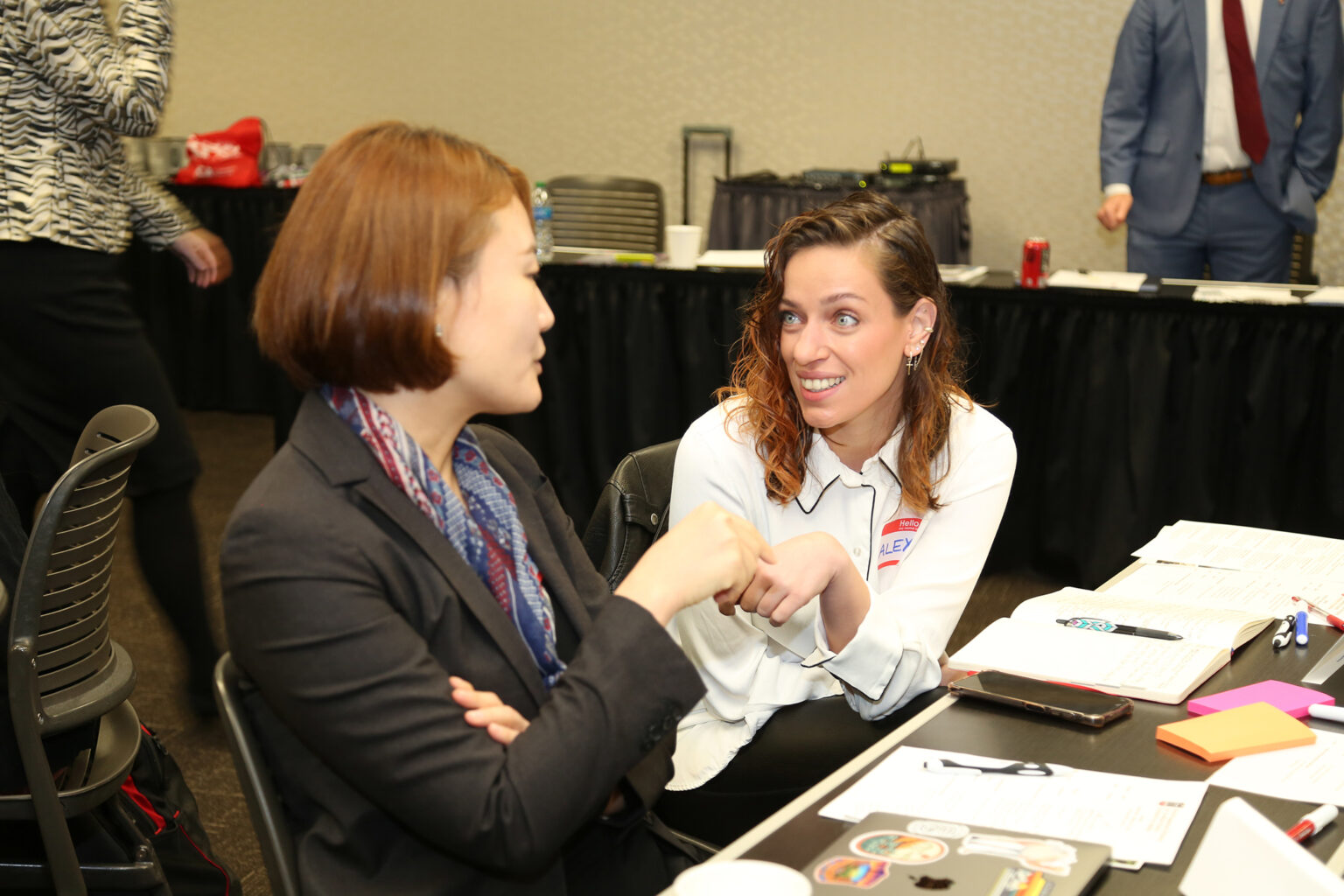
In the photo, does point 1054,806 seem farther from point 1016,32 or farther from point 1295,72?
point 1016,32

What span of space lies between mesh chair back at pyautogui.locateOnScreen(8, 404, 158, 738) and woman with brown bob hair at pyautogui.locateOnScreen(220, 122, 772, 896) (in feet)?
2.12

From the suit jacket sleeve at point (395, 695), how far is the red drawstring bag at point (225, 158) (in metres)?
4.85

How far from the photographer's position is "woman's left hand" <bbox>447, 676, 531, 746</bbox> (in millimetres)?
1016

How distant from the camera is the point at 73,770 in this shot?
1.68 m

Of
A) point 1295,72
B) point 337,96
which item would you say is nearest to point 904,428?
point 1295,72

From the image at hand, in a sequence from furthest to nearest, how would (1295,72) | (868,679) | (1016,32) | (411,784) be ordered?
(1016,32), (1295,72), (868,679), (411,784)

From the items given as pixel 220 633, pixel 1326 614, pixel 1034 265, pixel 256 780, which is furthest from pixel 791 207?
pixel 256 780

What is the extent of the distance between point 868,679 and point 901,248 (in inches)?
27.1

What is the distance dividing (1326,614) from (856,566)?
1.96ft

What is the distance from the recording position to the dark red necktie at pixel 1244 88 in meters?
3.84

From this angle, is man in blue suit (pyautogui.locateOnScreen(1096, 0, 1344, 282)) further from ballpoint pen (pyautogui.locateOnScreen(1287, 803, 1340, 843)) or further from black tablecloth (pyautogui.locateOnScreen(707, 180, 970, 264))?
ballpoint pen (pyautogui.locateOnScreen(1287, 803, 1340, 843))

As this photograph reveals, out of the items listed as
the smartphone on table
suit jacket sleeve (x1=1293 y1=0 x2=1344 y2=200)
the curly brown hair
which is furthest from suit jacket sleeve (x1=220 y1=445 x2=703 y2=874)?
suit jacket sleeve (x1=1293 y1=0 x2=1344 y2=200)

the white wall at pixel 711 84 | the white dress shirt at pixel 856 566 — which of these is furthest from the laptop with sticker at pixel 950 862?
the white wall at pixel 711 84

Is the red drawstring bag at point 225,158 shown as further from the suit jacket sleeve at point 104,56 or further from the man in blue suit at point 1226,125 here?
the man in blue suit at point 1226,125
